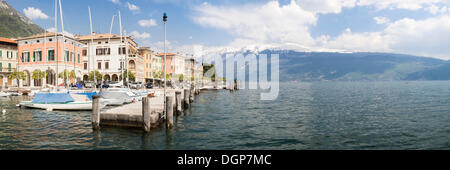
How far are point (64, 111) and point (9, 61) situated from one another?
47.8 meters

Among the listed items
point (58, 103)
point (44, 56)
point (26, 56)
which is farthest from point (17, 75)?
point (58, 103)

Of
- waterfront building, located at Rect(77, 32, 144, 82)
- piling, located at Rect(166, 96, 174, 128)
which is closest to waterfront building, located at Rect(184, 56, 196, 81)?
waterfront building, located at Rect(77, 32, 144, 82)

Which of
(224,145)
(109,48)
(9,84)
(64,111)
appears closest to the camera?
(224,145)

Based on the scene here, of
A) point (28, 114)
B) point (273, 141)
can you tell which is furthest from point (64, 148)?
point (28, 114)

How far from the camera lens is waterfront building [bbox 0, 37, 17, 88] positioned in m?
57.4

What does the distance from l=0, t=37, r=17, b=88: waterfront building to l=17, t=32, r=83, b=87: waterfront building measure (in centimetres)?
282

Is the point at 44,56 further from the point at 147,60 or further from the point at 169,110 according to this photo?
the point at 169,110

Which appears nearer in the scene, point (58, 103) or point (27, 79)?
point (58, 103)

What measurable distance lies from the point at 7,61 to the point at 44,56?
11.7 metres

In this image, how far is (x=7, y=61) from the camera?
5859 cm

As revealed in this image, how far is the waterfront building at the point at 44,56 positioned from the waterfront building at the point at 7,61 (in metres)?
2.82

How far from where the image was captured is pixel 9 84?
2301 inches
